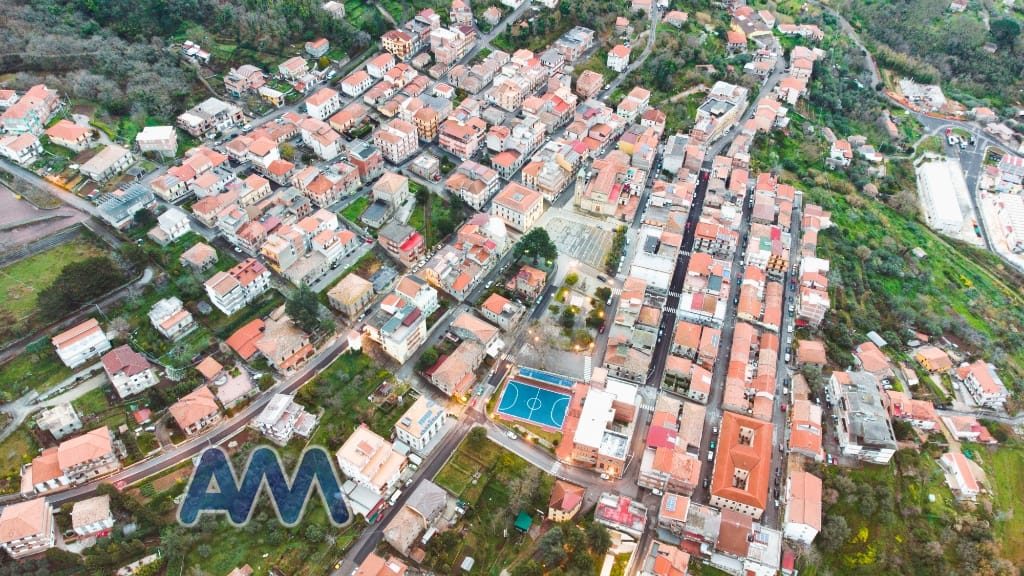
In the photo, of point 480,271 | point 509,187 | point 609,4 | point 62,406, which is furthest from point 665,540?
point 609,4

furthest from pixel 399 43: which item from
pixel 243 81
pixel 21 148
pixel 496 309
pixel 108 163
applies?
pixel 496 309

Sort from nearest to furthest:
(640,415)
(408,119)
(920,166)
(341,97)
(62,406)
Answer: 1. (62,406)
2. (640,415)
3. (408,119)
4. (341,97)
5. (920,166)

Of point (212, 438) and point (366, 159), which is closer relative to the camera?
point (212, 438)

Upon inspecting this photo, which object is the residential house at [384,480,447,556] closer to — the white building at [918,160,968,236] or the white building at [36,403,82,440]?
the white building at [36,403,82,440]

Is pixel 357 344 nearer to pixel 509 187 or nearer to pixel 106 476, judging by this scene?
pixel 106 476

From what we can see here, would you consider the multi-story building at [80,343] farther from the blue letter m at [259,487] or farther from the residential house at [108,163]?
the residential house at [108,163]

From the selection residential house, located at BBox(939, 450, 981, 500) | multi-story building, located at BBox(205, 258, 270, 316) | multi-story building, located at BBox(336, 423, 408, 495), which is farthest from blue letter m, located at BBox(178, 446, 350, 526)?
residential house, located at BBox(939, 450, 981, 500)

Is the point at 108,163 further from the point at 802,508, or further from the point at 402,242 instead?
the point at 802,508
